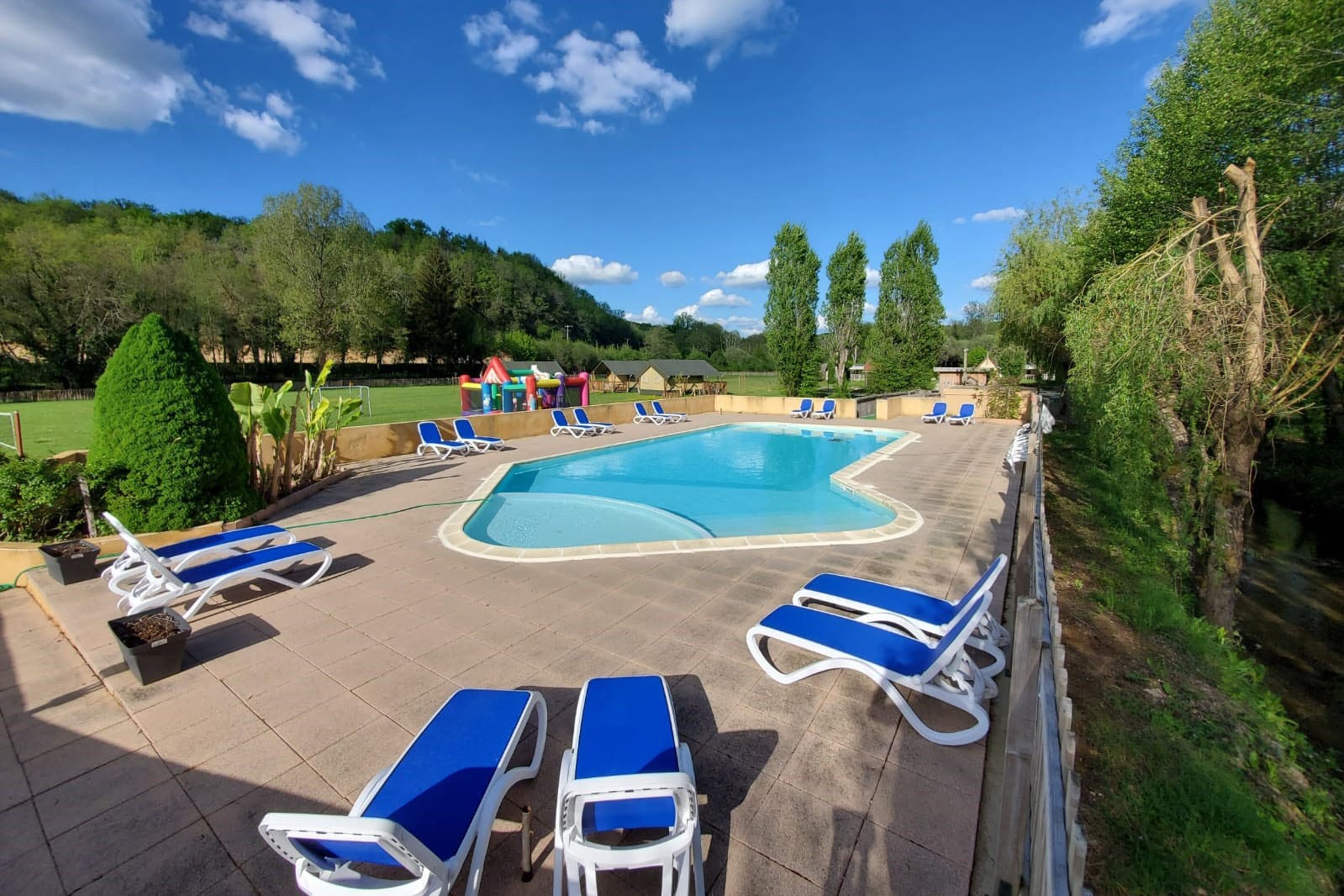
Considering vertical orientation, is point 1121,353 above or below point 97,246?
below

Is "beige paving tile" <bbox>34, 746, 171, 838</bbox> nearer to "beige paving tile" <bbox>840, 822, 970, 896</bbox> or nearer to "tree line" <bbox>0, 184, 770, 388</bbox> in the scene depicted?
"beige paving tile" <bbox>840, 822, 970, 896</bbox>

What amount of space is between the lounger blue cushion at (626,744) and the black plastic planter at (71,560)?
511cm

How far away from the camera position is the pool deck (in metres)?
2.01

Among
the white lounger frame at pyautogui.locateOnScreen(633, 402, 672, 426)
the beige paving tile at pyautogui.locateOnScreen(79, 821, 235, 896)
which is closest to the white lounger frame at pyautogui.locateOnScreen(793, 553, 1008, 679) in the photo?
the beige paving tile at pyautogui.locateOnScreen(79, 821, 235, 896)

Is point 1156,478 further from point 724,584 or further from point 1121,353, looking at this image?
point 724,584

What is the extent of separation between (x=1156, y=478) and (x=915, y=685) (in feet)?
24.2

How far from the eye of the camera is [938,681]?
3018mm

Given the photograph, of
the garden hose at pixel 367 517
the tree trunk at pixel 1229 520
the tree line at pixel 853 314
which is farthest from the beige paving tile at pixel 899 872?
the tree line at pixel 853 314

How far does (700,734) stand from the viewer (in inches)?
105

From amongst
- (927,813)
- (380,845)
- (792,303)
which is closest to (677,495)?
(927,813)

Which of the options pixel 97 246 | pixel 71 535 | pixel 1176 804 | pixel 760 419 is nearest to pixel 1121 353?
pixel 1176 804

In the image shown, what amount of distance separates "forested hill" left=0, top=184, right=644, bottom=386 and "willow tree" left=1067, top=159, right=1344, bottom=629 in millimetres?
41806

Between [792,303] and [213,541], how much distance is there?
26.6 metres

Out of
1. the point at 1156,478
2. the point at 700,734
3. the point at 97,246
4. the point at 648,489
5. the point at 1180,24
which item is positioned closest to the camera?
the point at 700,734
